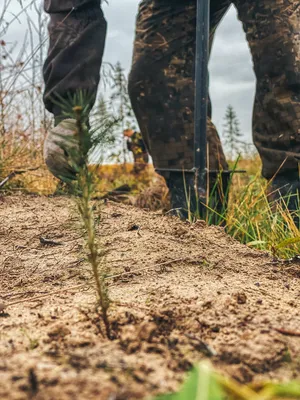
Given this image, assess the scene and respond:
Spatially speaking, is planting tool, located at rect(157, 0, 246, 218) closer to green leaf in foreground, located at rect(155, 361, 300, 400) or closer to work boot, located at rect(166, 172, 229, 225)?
work boot, located at rect(166, 172, 229, 225)

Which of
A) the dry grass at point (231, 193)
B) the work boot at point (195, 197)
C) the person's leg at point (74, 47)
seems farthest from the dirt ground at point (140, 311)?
the person's leg at point (74, 47)

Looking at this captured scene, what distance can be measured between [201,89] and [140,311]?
1739 millimetres

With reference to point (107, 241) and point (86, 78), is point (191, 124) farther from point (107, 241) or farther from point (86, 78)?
point (107, 241)

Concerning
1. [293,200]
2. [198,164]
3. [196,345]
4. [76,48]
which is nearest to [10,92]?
[76,48]

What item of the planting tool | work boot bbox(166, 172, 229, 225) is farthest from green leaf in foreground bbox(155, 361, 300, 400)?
the planting tool

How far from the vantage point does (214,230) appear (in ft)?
6.83

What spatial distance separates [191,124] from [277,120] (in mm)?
507

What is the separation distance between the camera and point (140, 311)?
1069mm

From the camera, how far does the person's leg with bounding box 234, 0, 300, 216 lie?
2633mm

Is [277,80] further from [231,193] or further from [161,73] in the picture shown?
[231,193]

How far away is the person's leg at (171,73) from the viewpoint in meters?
2.99

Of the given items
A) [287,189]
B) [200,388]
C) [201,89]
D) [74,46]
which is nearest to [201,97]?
[201,89]

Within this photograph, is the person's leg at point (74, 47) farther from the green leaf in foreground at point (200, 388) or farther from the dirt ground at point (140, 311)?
the green leaf in foreground at point (200, 388)

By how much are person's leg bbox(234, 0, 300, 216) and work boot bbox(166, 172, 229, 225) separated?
321mm
